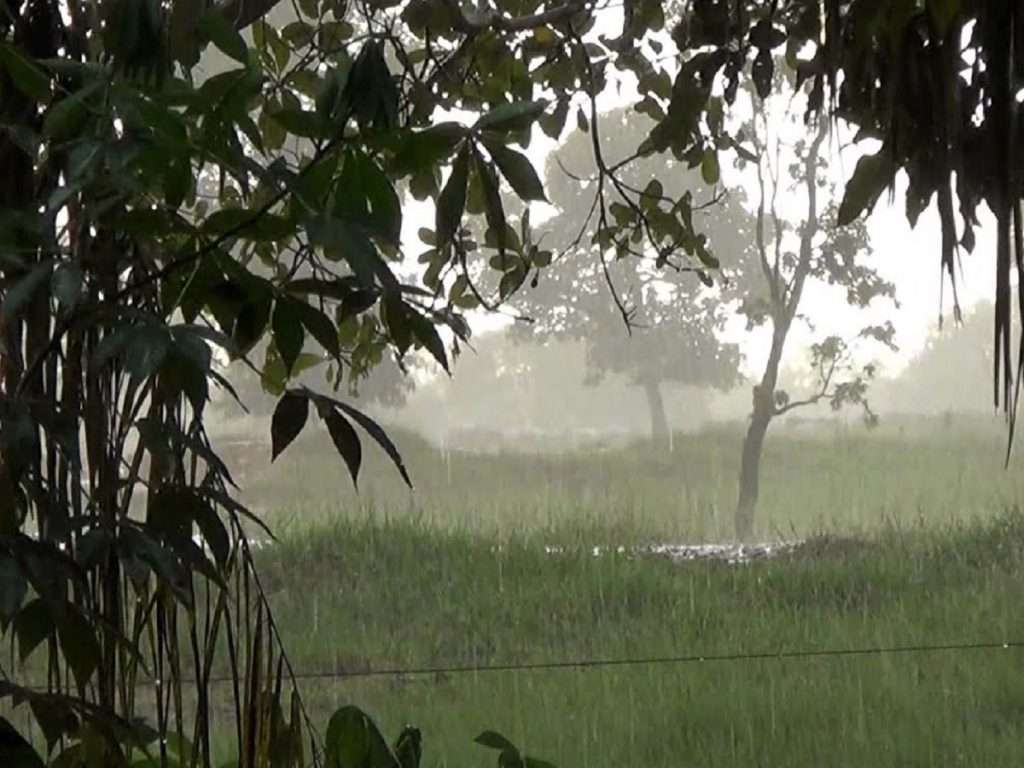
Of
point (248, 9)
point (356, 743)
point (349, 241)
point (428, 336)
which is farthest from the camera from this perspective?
point (248, 9)

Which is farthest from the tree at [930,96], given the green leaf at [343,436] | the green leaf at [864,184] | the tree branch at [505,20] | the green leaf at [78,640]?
the green leaf at [78,640]

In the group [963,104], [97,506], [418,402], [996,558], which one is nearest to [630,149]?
[418,402]

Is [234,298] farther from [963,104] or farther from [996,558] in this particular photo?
[996,558]

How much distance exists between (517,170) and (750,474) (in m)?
0.73

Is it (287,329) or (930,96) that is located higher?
(930,96)

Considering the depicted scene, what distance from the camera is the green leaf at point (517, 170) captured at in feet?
1.74

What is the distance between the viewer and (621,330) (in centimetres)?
125

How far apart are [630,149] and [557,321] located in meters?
0.20

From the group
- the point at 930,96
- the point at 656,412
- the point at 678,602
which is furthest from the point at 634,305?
the point at 930,96

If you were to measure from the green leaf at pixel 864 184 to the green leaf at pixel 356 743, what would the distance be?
397mm

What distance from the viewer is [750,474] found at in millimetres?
1223

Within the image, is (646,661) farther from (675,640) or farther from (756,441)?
(756,441)

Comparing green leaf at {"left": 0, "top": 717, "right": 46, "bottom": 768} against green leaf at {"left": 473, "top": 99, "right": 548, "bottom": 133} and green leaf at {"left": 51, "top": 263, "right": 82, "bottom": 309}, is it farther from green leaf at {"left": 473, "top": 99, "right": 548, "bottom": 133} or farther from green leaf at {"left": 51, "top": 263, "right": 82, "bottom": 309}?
green leaf at {"left": 473, "top": 99, "right": 548, "bottom": 133}

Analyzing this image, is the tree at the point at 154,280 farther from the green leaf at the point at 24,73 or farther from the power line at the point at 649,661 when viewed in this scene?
the power line at the point at 649,661
